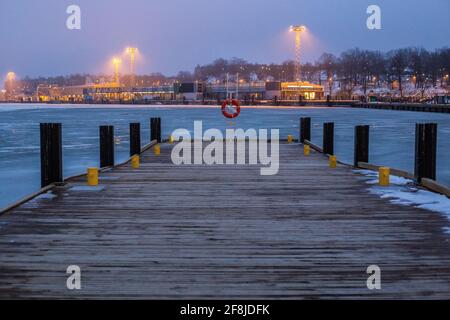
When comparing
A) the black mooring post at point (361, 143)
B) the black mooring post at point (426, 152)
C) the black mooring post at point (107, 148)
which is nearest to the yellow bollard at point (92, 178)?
the black mooring post at point (107, 148)

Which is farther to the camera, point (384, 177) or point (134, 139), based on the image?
point (134, 139)

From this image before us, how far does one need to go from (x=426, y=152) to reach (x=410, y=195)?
178 cm

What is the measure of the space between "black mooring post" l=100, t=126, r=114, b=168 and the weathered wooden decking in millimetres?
3971

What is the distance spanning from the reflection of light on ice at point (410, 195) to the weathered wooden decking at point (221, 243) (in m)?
0.33

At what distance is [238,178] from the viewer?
1454 cm

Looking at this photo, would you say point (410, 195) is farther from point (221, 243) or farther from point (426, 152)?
point (221, 243)

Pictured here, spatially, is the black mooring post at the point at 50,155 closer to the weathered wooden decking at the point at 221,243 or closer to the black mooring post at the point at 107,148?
the weathered wooden decking at the point at 221,243

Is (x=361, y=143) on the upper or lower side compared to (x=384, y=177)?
upper

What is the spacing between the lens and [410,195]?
1130 centimetres

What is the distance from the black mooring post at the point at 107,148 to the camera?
→ 1688 centimetres

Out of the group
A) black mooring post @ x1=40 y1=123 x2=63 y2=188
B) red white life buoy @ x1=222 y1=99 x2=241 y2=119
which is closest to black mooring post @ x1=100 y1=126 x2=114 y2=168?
black mooring post @ x1=40 y1=123 x2=63 y2=188

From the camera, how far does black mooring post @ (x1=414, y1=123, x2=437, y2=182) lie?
12703 mm

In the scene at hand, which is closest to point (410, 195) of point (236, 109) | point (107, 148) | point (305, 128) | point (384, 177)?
point (384, 177)
